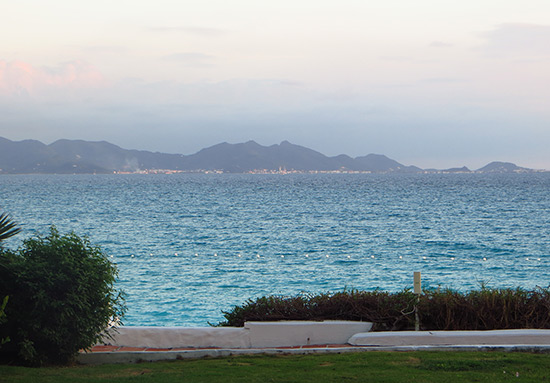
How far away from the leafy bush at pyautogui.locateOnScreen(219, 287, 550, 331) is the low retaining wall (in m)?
0.70

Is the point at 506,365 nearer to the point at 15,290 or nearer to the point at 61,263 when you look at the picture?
the point at 61,263

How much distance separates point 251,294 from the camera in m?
24.0

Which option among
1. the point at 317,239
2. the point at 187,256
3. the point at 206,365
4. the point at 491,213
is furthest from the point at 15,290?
the point at 491,213

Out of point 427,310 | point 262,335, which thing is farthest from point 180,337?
point 427,310

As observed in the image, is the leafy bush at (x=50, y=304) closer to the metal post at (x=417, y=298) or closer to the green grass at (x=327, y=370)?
the green grass at (x=327, y=370)

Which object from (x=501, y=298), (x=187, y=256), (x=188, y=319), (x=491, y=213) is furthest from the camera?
(x=491, y=213)

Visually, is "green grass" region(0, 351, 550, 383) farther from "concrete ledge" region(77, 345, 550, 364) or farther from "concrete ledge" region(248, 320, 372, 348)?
"concrete ledge" region(248, 320, 372, 348)

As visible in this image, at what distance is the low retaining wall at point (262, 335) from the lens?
1044cm

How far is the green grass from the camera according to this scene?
764cm

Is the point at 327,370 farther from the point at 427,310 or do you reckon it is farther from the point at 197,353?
the point at 427,310

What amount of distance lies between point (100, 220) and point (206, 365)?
5028 cm

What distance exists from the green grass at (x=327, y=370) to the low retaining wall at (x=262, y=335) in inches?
46.4

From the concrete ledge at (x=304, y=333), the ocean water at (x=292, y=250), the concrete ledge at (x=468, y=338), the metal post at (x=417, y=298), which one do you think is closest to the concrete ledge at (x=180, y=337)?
the concrete ledge at (x=304, y=333)

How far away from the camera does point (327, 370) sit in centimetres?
809
